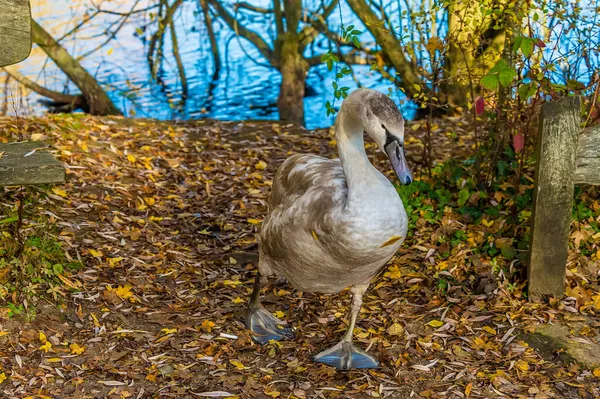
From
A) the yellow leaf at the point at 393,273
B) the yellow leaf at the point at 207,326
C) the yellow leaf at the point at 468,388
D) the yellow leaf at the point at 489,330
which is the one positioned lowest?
the yellow leaf at the point at 468,388

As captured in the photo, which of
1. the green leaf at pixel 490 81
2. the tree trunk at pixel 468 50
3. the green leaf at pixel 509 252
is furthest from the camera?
the tree trunk at pixel 468 50

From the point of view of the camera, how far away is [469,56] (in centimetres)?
705

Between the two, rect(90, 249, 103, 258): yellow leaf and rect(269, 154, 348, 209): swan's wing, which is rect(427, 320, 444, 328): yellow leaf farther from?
rect(90, 249, 103, 258): yellow leaf

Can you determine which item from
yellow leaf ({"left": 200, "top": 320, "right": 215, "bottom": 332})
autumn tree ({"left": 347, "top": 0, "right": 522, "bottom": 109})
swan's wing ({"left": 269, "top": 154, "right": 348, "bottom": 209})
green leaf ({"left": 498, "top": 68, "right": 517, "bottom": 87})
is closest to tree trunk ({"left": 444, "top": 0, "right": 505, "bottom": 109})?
autumn tree ({"left": 347, "top": 0, "right": 522, "bottom": 109})

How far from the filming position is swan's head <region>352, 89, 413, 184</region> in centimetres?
325

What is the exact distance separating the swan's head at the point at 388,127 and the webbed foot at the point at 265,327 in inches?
63.7

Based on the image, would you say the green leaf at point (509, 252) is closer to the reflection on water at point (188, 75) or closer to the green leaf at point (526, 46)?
the green leaf at point (526, 46)

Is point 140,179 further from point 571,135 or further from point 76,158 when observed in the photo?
point 571,135

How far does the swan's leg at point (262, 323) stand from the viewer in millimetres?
4383

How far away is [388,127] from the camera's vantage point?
10.8 feet

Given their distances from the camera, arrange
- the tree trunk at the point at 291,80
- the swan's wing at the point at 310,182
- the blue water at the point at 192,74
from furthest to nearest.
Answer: the blue water at the point at 192,74, the tree trunk at the point at 291,80, the swan's wing at the point at 310,182

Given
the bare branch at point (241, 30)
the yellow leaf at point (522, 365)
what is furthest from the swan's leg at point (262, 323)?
→ the bare branch at point (241, 30)

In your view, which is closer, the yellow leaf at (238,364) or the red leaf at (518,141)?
the yellow leaf at (238,364)

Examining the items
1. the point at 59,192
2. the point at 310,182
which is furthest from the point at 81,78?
the point at 310,182
